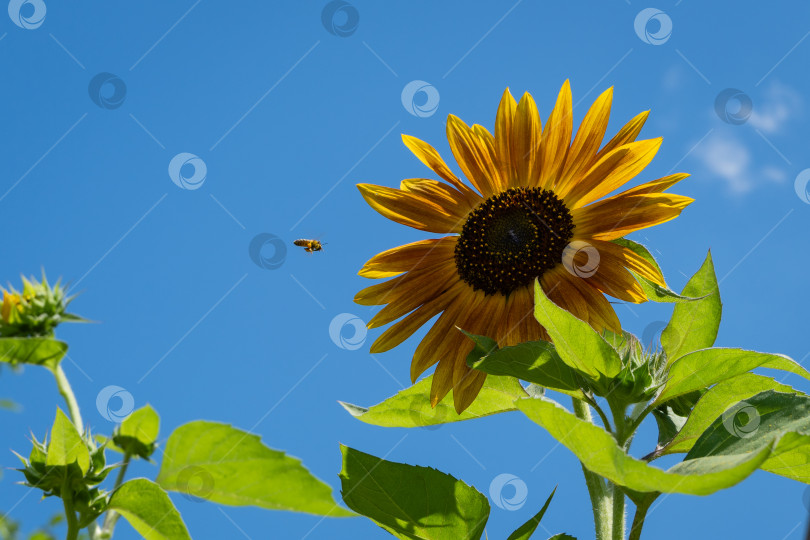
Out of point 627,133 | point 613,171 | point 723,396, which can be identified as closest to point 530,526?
point 723,396

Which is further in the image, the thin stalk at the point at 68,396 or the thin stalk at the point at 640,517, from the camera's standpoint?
the thin stalk at the point at 640,517

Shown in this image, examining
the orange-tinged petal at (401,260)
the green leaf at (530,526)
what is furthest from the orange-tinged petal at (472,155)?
the green leaf at (530,526)

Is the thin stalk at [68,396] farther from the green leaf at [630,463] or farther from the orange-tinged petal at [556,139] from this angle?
the orange-tinged petal at [556,139]

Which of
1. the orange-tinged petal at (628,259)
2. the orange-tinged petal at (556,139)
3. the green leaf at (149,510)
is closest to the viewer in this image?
the green leaf at (149,510)

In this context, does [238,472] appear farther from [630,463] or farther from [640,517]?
[640,517]

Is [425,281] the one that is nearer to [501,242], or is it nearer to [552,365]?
[501,242]

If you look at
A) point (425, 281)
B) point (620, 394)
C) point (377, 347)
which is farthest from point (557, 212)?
point (620, 394)
